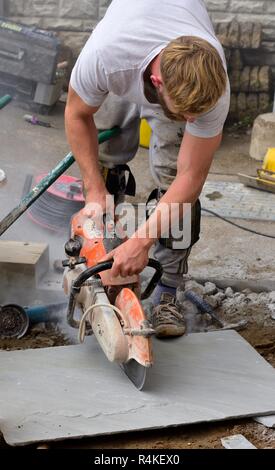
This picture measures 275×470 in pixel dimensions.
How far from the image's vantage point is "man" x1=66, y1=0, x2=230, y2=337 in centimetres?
291

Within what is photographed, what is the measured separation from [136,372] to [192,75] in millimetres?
1243

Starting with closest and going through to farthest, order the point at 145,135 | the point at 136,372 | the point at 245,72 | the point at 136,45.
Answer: the point at 136,45 → the point at 136,372 → the point at 145,135 → the point at 245,72

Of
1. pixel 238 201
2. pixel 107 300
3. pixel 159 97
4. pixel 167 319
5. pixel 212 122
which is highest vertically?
pixel 159 97

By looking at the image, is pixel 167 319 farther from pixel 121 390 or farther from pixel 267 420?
pixel 267 420

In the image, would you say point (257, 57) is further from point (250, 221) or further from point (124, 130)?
point (124, 130)

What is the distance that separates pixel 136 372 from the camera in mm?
3264

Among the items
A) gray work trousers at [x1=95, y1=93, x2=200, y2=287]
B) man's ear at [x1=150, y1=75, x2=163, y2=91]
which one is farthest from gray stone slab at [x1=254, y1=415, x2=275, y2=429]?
man's ear at [x1=150, y1=75, x2=163, y2=91]

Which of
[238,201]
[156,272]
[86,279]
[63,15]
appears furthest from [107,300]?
[63,15]

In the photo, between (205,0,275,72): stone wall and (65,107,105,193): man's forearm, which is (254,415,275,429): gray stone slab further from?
(205,0,275,72): stone wall

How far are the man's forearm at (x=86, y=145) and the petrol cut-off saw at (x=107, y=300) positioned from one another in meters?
0.16

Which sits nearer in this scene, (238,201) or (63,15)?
(238,201)

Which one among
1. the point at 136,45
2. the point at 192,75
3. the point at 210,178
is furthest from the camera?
the point at 210,178
